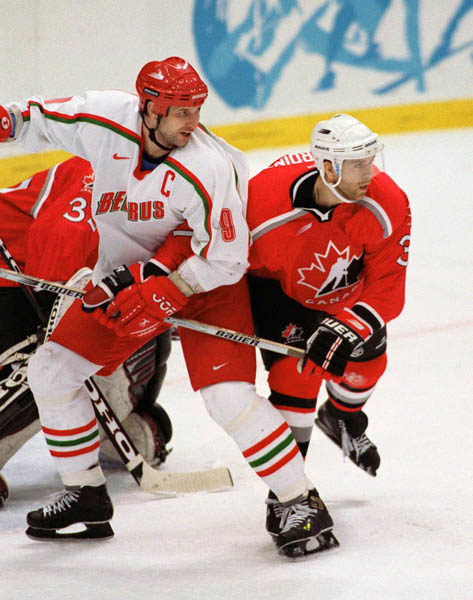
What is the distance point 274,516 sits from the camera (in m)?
2.51

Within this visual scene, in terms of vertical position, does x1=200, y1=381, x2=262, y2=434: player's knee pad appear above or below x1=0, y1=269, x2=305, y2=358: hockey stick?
below

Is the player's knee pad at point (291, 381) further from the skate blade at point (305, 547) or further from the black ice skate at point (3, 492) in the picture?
the black ice skate at point (3, 492)

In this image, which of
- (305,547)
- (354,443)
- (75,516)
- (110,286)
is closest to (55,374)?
(110,286)

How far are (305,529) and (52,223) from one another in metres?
1.23

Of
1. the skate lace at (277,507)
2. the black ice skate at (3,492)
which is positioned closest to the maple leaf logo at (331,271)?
the skate lace at (277,507)

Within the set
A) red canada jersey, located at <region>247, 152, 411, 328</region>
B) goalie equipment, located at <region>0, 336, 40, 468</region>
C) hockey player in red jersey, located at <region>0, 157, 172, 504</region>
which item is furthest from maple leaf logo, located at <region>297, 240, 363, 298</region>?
goalie equipment, located at <region>0, 336, 40, 468</region>

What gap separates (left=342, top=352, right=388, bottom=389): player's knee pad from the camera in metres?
2.84

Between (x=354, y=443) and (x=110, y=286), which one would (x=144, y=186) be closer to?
(x=110, y=286)

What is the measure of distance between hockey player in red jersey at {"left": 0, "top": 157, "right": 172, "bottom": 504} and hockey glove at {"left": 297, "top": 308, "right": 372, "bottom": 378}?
808 millimetres

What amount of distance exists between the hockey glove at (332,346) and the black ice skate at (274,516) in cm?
33

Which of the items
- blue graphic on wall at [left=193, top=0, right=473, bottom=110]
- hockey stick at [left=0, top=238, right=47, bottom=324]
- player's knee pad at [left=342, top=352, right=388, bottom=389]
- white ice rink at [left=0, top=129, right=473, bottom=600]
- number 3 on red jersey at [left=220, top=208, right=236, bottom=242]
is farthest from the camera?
blue graphic on wall at [left=193, top=0, right=473, bottom=110]

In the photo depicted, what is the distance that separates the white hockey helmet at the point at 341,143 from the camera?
2.40 m

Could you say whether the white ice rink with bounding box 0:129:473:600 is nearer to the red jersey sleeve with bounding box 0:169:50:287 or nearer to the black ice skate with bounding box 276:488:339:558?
the black ice skate with bounding box 276:488:339:558

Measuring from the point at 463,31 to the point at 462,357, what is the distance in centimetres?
322
